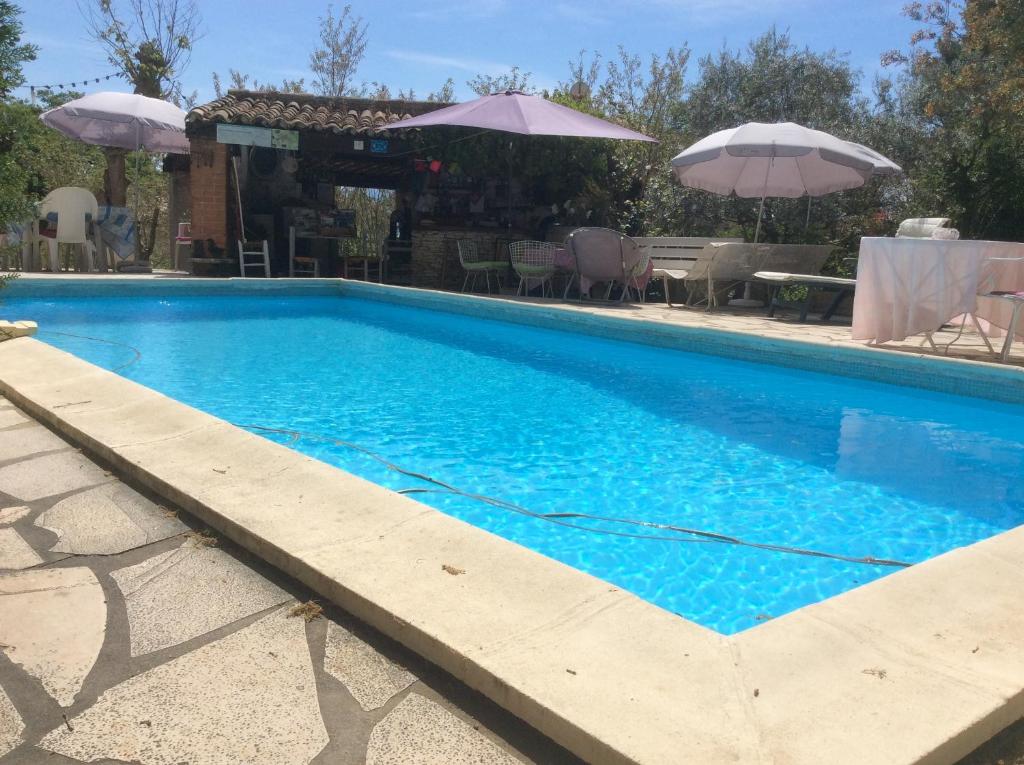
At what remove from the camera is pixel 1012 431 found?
16.7 feet

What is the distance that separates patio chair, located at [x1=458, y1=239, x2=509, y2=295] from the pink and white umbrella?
15.8ft

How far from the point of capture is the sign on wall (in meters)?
11.5

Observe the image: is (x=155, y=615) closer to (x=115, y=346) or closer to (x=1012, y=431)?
(x=1012, y=431)

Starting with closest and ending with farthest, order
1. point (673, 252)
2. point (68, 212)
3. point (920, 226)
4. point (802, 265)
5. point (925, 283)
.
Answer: point (925, 283) < point (920, 226) < point (802, 265) < point (673, 252) < point (68, 212)

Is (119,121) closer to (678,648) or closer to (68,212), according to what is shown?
(68,212)

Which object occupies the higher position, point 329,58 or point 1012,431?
point 329,58

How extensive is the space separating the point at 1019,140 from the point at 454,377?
8.43 meters

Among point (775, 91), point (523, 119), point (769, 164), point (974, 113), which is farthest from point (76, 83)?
point (974, 113)

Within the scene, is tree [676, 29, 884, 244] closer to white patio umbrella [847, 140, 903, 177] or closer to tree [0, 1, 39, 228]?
white patio umbrella [847, 140, 903, 177]

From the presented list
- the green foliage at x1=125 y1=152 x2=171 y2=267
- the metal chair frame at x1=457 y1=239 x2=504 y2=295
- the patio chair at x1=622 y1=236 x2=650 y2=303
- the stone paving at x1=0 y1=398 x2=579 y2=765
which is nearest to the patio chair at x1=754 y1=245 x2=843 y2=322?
the patio chair at x1=622 y1=236 x2=650 y2=303

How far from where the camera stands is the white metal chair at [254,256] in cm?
1199

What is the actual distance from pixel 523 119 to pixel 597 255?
1.97m

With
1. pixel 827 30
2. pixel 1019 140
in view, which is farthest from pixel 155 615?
pixel 827 30

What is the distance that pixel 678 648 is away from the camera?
1.69m
